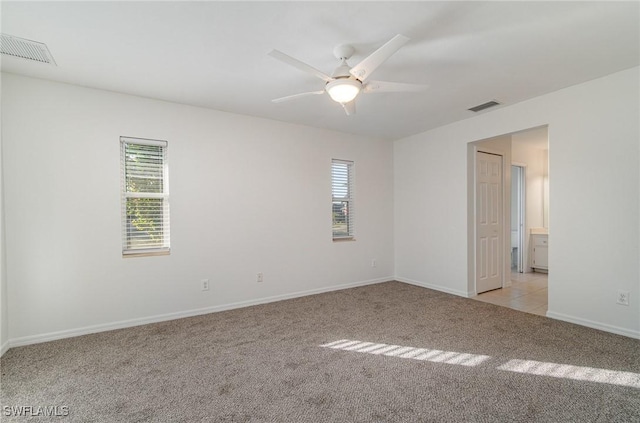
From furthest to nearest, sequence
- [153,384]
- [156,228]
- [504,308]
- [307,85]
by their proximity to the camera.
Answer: [504,308]
[156,228]
[307,85]
[153,384]

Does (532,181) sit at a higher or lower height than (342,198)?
higher

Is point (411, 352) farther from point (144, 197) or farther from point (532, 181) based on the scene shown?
point (532, 181)

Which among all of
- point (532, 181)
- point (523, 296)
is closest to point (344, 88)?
point (523, 296)

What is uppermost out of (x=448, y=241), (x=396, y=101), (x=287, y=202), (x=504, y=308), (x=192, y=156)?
(x=396, y=101)

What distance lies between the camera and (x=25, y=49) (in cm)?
236

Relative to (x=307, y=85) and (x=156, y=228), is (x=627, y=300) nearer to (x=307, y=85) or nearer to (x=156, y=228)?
(x=307, y=85)

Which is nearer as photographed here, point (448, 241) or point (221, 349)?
point (221, 349)

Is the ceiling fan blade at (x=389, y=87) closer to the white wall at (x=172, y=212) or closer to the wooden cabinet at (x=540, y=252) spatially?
the white wall at (x=172, y=212)

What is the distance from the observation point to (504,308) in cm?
375

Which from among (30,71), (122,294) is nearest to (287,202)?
(122,294)

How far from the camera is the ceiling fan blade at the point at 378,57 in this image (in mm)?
1755

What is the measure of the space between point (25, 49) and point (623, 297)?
583 cm

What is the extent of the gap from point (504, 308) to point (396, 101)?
297 centimetres

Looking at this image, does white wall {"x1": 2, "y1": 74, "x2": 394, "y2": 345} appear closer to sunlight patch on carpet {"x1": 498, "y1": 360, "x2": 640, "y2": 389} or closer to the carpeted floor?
the carpeted floor
